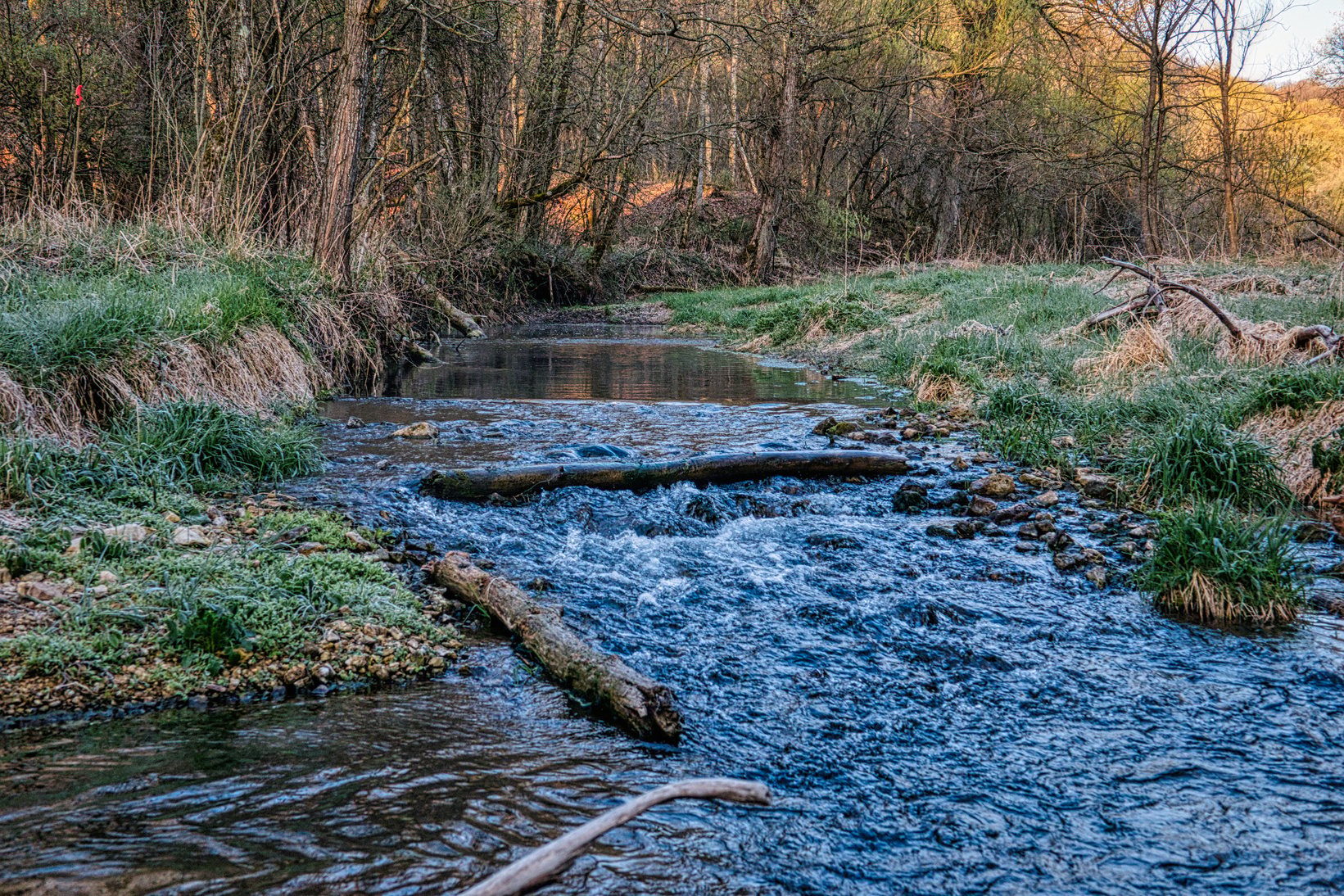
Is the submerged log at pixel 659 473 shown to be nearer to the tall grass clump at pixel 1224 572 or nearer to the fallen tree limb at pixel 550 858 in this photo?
the tall grass clump at pixel 1224 572

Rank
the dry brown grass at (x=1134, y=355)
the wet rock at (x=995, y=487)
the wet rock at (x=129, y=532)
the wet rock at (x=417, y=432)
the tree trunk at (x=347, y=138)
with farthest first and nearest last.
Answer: the tree trunk at (x=347, y=138) < the dry brown grass at (x=1134, y=355) < the wet rock at (x=417, y=432) < the wet rock at (x=995, y=487) < the wet rock at (x=129, y=532)

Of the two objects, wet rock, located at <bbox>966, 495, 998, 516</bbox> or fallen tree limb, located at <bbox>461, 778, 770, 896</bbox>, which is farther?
wet rock, located at <bbox>966, 495, 998, 516</bbox>

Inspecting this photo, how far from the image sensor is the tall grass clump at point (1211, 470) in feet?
15.5

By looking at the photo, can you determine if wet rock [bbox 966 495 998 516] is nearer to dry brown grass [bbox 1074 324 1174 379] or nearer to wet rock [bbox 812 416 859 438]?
Result: wet rock [bbox 812 416 859 438]

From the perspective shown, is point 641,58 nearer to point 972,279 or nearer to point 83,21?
point 972,279

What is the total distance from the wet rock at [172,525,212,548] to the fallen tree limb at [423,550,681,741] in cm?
97

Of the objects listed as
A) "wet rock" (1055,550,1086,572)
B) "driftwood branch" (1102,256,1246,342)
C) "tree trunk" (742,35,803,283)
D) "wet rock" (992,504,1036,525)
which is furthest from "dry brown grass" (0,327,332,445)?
"tree trunk" (742,35,803,283)

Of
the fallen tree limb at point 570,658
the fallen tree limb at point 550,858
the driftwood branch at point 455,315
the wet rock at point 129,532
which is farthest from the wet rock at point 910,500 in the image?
the driftwood branch at point 455,315

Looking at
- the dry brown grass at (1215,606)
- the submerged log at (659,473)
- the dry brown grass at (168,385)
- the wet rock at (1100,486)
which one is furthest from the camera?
the wet rock at (1100,486)

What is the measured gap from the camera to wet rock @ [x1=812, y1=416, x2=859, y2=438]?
7.02 m

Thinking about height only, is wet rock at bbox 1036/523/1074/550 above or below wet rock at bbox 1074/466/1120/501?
below

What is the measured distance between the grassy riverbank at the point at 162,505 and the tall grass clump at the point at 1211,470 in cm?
399

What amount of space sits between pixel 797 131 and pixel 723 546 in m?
22.6

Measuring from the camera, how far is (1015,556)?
432 centimetres
